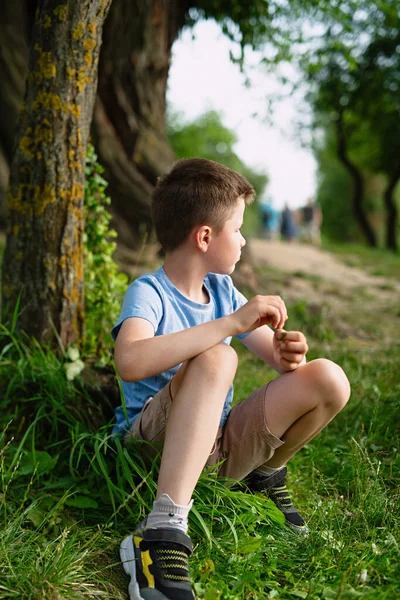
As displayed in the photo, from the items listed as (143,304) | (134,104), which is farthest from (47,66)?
(134,104)

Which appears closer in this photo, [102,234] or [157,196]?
[157,196]

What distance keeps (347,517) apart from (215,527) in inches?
20.9

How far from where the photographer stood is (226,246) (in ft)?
8.11

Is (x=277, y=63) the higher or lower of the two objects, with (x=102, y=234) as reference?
higher

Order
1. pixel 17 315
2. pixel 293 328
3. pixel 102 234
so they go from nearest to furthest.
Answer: pixel 17 315
pixel 102 234
pixel 293 328

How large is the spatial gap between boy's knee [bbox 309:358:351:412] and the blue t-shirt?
0.38 m

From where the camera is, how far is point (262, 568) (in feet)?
6.98

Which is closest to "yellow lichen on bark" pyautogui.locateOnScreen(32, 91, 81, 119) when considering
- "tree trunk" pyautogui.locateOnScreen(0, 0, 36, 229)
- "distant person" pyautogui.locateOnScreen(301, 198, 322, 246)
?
"tree trunk" pyautogui.locateOnScreen(0, 0, 36, 229)

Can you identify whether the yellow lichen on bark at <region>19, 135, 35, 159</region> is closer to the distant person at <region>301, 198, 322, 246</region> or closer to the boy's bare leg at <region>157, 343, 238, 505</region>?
the boy's bare leg at <region>157, 343, 238, 505</region>

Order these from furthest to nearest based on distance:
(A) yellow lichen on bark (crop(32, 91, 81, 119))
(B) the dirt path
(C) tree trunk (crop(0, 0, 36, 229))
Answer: (C) tree trunk (crop(0, 0, 36, 229)), (B) the dirt path, (A) yellow lichen on bark (crop(32, 91, 81, 119))

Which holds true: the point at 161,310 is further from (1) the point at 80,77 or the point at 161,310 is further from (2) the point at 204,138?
(2) the point at 204,138

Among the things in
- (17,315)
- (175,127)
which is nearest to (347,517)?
(17,315)

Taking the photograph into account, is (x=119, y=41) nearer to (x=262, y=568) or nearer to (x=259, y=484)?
(x=259, y=484)

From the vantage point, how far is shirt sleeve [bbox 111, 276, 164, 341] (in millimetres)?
2268
